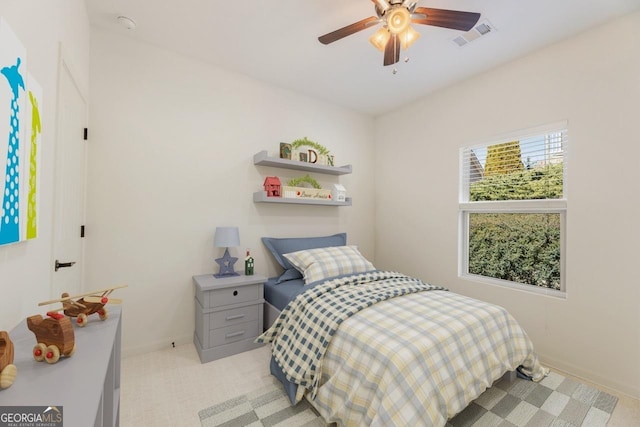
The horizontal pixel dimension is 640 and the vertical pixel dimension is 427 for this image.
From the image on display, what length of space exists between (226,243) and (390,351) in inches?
68.8

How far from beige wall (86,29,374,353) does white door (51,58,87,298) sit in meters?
0.22

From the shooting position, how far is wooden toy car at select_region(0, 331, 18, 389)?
0.69m

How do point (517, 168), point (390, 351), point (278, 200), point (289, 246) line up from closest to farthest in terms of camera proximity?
point (390, 351) < point (517, 168) < point (278, 200) < point (289, 246)

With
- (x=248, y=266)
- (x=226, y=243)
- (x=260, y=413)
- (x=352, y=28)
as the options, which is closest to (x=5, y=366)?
(x=260, y=413)

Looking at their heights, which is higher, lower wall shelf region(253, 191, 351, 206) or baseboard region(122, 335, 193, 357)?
lower wall shelf region(253, 191, 351, 206)

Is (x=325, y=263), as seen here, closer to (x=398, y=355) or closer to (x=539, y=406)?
(x=398, y=355)

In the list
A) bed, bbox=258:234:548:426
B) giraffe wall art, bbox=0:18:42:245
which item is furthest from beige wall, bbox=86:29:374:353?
giraffe wall art, bbox=0:18:42:245

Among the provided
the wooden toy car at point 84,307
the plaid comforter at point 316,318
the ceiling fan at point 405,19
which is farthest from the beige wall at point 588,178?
the wooden toy car at point 84,307

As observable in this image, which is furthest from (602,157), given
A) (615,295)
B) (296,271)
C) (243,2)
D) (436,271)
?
(243,2)

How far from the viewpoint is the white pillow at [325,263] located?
262 centimetres

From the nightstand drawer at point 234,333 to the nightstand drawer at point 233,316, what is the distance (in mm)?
35

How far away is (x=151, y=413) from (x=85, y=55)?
257 centimetres

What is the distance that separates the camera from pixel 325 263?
8.85 ft

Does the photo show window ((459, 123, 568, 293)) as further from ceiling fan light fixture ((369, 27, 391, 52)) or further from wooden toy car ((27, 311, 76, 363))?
wooden toy car ((27, 311, 76, 363))
